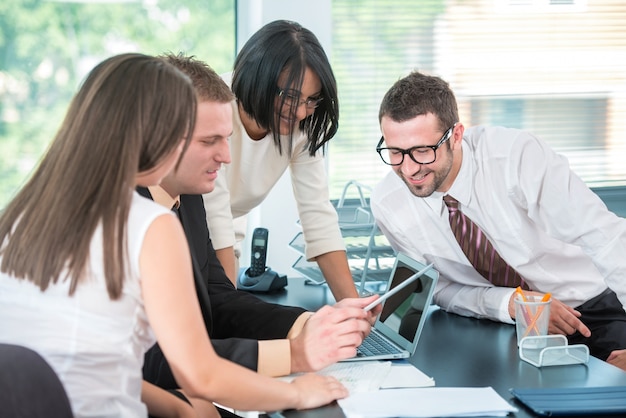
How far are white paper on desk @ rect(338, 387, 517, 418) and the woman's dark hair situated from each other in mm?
968

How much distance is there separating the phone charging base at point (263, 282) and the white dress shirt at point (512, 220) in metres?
0.43

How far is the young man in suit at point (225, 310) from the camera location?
1.74m

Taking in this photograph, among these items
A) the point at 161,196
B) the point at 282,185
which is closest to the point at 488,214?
the point at 161,196

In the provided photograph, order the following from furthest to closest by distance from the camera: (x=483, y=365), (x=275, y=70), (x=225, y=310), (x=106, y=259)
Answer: (x=275, y=70) < (x=225, y=310) < (x=483, y=365) < (x=106, y=259)

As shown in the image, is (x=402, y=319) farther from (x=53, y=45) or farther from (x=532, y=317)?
(x=53, y=45)

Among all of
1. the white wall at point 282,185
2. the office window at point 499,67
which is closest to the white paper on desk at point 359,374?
the white wall at point 282,185

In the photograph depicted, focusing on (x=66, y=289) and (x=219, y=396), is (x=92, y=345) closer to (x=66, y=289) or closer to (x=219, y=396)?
(x=66, y=289)

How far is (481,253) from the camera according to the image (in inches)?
95.5

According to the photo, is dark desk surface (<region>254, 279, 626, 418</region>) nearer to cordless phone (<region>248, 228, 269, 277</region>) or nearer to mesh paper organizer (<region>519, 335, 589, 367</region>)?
mesh paper organizer (<region>519, 335, 589, 367</region>)

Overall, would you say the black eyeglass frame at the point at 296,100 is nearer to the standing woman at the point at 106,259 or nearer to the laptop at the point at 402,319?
the laptop at the point at 402,319

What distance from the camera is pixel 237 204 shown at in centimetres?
272

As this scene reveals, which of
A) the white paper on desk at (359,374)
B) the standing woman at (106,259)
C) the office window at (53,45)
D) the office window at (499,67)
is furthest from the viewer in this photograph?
the office window at (499,67)

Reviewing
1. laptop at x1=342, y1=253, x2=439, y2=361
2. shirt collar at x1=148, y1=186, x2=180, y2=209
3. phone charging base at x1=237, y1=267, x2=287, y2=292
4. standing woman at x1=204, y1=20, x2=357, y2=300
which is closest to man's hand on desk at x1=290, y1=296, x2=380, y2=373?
laptop at x1=342, y1=253, x2=439, y2=361

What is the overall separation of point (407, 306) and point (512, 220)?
0.64 meters
